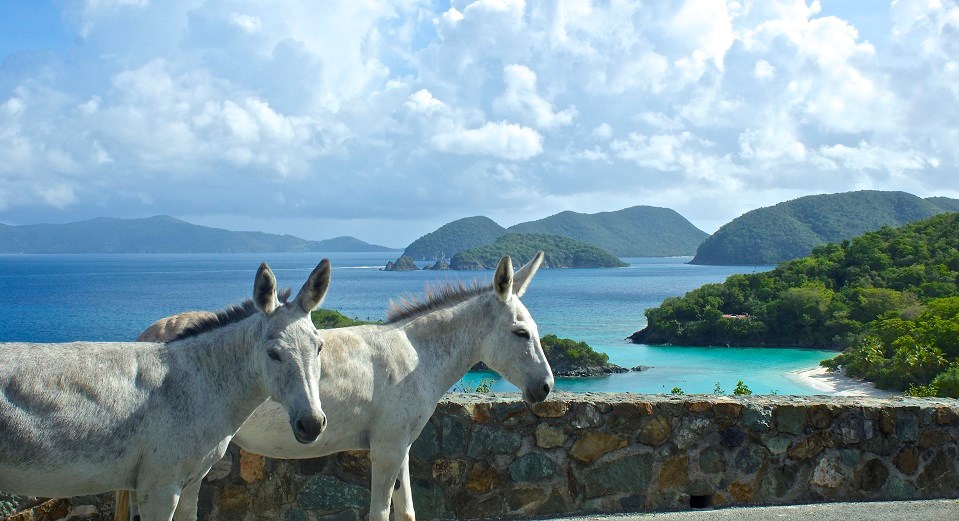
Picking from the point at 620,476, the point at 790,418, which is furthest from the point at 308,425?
the point at 790,418

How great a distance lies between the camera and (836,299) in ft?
220

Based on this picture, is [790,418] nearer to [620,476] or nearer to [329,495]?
[620,476]

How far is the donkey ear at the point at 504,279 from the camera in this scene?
15.9 feet

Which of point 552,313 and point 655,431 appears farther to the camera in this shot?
point 552,313

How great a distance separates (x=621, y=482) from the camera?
21.1 feet

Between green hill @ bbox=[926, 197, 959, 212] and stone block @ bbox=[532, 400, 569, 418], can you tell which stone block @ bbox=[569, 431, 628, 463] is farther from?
green hill @ bbox=[926, 197, 959, 212]

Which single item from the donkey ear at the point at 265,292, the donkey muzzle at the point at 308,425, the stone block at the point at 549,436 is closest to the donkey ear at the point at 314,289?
the donkey ear at the point at 265,292

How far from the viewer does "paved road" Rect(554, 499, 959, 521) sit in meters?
6.09

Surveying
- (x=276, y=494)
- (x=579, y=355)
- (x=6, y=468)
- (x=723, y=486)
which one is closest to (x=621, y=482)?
(x=723, y=486)

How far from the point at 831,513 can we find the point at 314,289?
4.55m

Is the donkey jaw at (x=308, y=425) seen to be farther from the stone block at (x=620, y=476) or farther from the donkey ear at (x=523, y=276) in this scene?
the stone block at (x=620, y=476)

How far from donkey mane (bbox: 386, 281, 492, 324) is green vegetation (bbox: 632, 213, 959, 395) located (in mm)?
46118

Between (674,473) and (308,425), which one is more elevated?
(308,425)

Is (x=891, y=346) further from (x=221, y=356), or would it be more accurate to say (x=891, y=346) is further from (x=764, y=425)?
(x=221, y=356)
